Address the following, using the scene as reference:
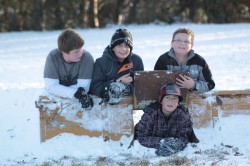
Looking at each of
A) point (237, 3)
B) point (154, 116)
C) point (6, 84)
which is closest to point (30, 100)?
point (6, 84)

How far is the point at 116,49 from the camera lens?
4.25 meters

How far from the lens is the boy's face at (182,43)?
4.29 metres

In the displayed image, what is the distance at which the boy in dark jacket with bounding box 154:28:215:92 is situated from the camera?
4297mm

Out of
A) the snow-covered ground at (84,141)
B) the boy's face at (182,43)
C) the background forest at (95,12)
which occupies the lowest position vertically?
the snow-covered ground at (84,141)

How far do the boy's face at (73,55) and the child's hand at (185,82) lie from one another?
105 centimetres

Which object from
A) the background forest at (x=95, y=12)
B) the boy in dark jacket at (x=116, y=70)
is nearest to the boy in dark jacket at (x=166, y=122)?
the boy in dark jacket at (x=116, y=70)

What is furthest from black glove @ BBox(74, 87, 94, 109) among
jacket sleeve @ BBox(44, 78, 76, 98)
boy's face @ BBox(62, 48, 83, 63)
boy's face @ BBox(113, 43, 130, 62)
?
boy's face @ BBox(113, 43, 130, 62)

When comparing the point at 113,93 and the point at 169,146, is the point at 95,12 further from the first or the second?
the point at 169,146

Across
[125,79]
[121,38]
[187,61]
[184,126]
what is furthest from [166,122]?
[121,38]

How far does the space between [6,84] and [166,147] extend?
3.91 meters

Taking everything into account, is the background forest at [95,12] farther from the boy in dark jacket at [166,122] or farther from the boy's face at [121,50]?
the boy in dark jacket at [166,122]

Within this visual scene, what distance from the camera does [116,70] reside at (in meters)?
4.32

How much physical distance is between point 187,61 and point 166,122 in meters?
0.73

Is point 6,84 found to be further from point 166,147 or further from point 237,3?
point 237,3
